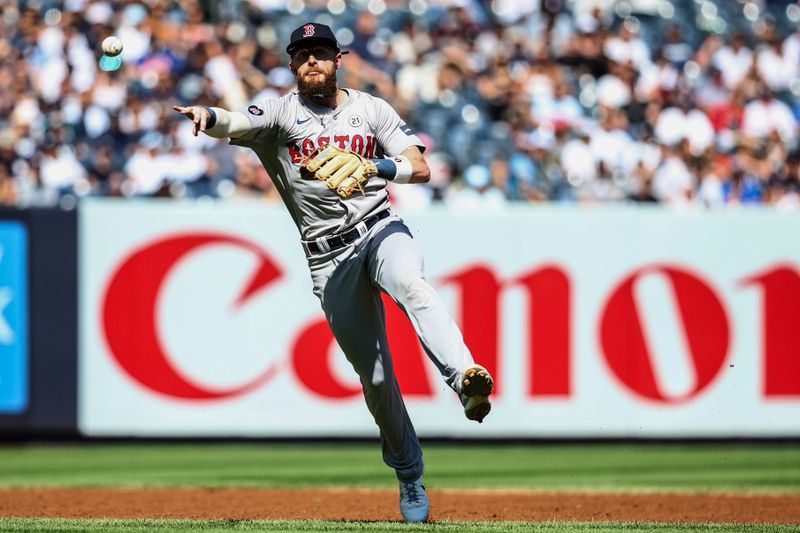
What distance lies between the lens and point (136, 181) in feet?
42.1

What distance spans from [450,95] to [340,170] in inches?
345

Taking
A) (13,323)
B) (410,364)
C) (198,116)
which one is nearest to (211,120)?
(198,116)

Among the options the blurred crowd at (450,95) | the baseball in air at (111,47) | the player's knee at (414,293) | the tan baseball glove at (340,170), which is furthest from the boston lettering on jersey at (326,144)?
the blurred crowd at (450,95)

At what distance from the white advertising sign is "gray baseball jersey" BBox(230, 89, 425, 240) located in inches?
185

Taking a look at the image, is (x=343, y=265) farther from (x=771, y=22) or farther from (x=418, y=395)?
(x=771, y=22)

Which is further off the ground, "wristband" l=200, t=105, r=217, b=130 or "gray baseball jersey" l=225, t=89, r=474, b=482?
"wristband" l=200, t=105, r=217, b=130

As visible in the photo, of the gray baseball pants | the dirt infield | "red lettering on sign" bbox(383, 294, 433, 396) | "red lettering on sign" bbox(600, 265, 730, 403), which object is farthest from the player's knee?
"red lettering on sign" bbox(600, 265, 730, 403)

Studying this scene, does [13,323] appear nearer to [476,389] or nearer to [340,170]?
[340,170]

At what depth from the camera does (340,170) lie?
20.0ft

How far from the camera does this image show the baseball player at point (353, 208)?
6289 millimetres

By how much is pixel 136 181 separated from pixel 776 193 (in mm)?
6522

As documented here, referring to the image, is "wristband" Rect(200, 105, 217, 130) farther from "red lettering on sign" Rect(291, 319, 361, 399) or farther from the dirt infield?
"red lettering on sign" Rect(291, 319, 361, 399)

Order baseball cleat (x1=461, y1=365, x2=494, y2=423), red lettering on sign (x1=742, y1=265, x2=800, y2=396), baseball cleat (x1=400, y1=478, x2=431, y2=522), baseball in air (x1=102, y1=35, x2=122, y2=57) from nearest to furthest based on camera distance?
1. baseball cleat (x1=461, y1=365, x2=494, y2=423)
2. baseball in air (x1=102, y1=35, x2=122, y2=57)
3. baseball cleat (x1=400, y1=478, x2=431, y2=522)
4. red lettering on sign (x1=742, y1=265, x2=800, y2=396)

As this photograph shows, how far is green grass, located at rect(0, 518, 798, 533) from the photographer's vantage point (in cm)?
629
